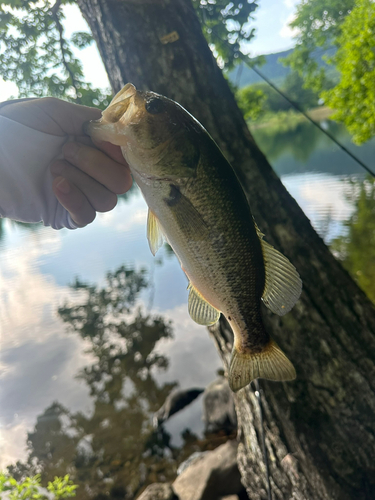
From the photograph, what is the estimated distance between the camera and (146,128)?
4.64ft

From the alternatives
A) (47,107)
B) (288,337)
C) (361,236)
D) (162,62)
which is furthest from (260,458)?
(361,236)

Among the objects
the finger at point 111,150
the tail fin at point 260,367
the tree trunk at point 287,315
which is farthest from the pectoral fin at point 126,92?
the tree trunk at point 287,315

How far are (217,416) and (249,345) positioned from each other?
3920 millimetres

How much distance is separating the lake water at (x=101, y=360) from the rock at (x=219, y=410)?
21 centimetres

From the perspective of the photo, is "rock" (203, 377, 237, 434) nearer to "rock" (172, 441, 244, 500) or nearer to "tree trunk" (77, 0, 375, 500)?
"rock" (172, 441, 244, 500)

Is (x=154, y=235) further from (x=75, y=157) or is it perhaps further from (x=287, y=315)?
(x=287, y=315)

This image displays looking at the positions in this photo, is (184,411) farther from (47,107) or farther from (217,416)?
(47,107)

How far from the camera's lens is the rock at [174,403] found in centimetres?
506

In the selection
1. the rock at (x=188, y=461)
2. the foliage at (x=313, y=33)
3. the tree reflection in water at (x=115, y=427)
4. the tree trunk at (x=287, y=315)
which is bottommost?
the tree reflection in water at (x=115, y=427)

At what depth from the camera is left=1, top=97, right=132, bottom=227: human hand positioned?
1630 millimetres

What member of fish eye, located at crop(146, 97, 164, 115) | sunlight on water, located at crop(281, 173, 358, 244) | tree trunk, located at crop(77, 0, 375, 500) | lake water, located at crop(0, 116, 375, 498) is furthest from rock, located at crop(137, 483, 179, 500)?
sunlight on water, located at crop(281, 173, 358, 244)

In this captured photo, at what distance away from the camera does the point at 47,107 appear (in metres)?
1.63

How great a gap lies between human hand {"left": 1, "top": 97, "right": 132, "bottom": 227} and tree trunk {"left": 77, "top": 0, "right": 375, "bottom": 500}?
121 cm

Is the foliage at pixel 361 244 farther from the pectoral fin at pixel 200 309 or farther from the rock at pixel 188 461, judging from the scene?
the pectoral fin at pixel 200 309
